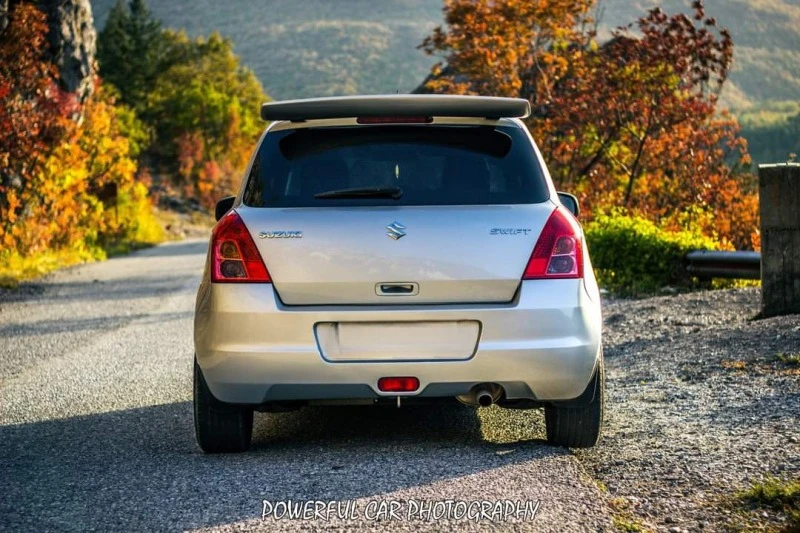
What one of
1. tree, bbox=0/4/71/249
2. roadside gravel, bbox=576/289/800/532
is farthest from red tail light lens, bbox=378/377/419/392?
tree, bbox=0/4/71/249

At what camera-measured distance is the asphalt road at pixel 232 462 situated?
15.3 ft

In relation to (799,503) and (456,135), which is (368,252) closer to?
(456,135)

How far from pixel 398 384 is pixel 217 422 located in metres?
0.99

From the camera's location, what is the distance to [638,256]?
15047mm

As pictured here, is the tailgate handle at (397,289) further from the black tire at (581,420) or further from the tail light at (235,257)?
the black tire at (581,420)

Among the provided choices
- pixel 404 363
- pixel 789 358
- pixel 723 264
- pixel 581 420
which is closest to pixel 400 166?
pixel 404 363

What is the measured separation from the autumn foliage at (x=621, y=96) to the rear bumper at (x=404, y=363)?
13640 mm

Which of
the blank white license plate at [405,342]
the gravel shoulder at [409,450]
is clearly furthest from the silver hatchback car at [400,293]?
the gravel shoulder at [409,450]

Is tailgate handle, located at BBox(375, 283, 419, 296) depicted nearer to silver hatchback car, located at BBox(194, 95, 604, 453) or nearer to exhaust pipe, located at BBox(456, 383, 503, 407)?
silver hatchback car, located at BBox(194, 95, 604, 453)

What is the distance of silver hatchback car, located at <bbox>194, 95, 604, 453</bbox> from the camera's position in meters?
5.35

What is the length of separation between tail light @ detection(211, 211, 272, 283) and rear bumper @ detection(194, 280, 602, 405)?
48 mm

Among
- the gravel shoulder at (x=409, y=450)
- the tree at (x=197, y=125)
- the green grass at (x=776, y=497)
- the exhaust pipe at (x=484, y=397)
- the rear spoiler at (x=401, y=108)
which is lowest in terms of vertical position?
the tree at (x=197, y=125)

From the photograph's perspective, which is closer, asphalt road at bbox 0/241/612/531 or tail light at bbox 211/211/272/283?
asphalt road at bbox 0/241/612/531

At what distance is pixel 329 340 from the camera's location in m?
5.36
